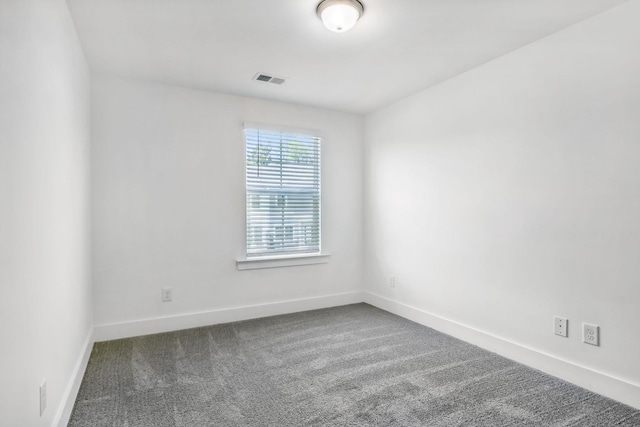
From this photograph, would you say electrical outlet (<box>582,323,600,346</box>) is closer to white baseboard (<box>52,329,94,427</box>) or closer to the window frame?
the window frame

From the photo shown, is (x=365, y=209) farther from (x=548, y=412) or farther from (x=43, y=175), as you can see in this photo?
(x=43, y=175)

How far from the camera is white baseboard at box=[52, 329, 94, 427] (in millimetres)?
1810

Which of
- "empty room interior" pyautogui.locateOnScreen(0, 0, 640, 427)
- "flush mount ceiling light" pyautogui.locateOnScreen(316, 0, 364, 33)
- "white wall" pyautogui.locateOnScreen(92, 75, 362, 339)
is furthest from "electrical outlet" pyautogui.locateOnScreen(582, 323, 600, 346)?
"white wall" pyautogui.locateOnScreen(92, 75, 362, 339)

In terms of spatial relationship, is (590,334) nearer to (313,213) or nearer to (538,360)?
(538,360)

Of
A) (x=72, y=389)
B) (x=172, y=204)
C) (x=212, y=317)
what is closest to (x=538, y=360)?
(x=212, y=317)

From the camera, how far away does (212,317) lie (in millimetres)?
3537

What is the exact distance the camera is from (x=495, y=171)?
2.87 m

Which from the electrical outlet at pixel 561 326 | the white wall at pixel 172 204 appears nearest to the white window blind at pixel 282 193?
the white wall at pixel 172 204

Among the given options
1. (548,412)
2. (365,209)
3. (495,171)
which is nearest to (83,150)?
(365,209)

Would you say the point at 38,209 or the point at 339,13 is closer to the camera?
the point at 38,209

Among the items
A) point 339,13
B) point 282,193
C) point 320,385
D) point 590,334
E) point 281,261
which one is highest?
point 339,13

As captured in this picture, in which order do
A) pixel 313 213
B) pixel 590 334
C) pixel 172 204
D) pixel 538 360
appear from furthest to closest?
pixel 313 213 → pixel 172 204 → pixel 538 360 → pixel 590 334

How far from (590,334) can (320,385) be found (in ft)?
5.90

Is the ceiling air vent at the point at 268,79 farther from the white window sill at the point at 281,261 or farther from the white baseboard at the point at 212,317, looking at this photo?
the white baseboard at the point at 212,317
